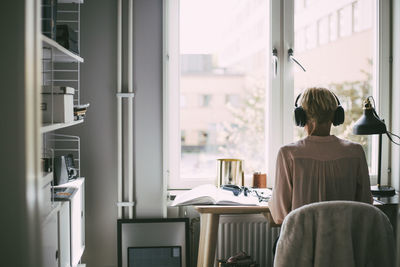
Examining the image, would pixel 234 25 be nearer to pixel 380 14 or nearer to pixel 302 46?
pixel 302 46

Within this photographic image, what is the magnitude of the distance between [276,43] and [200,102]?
611mm

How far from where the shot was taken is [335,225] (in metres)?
1.30

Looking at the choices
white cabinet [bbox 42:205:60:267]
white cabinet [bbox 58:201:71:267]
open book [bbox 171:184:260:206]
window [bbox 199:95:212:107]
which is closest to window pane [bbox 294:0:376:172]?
window [bbox 199:95:212:107]

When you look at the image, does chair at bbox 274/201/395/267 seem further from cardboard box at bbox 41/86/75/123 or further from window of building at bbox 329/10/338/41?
window of building at bbox 329/10/338/41

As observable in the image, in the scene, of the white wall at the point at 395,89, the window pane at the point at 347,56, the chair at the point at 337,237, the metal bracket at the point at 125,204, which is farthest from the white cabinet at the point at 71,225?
the white wall at the point at 395,89

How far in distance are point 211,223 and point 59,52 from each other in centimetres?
112

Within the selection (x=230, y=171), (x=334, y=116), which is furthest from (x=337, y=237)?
(x=230, y=171)

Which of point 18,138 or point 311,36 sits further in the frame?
point 311,36

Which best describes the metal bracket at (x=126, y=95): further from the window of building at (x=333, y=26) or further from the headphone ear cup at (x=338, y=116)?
the window of building at (x=333, y=26)

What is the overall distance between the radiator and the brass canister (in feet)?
0.79

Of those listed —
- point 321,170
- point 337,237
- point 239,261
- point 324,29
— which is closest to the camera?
point 337,237

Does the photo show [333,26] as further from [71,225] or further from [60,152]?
[71,225]

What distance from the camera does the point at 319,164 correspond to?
1.63m

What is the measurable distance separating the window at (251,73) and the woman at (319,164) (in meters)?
0.86
